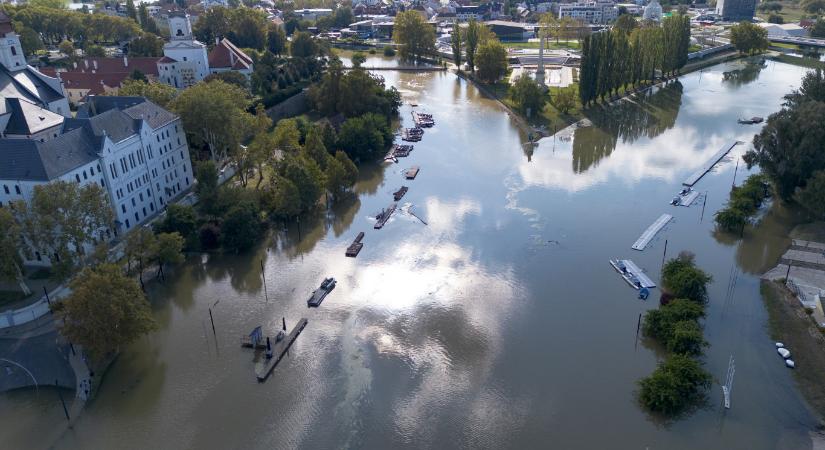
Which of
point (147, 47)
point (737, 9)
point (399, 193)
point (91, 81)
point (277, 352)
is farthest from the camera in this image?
point (737, 9)

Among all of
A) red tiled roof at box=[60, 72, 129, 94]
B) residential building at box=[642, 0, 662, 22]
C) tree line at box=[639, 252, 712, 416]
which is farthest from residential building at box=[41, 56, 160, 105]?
residential building at box=[642, 0, 662, 22]

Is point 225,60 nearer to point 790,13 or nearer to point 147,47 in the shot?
point 147,47

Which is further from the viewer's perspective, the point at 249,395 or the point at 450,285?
the point at 450,285

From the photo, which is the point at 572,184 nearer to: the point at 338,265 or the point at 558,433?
the point at 338,265

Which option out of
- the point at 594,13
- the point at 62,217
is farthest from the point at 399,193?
the point at 594,13

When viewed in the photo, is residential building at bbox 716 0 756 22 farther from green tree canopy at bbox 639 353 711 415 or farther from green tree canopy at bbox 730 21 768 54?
green tree canopy at bbox 639 353 711 415

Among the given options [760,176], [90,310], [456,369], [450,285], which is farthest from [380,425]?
[760,176]
